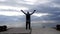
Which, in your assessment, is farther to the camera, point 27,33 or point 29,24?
point 29,24

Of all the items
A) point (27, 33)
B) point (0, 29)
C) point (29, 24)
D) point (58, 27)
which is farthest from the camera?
point (29, 24)

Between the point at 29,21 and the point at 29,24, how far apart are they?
0.90 meters

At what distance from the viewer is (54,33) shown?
2289 centimetres

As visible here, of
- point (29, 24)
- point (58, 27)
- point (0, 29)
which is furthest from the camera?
point (29, 24)

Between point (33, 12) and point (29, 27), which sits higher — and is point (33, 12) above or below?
above

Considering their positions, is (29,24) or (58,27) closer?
(58,27)

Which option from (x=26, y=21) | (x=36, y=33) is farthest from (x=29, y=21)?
(x=36, y=33)

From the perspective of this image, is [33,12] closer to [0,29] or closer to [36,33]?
[36,33]

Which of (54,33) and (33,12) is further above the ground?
(33,12)

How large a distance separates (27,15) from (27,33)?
18.1 feet

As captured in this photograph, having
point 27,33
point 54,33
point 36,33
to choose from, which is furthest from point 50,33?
point 27,33

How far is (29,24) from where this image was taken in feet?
93.9

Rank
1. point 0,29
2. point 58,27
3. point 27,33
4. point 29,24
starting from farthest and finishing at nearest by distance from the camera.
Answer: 1. point 29,24
2. point 58,27
3. point 0,29
4. point 27,33

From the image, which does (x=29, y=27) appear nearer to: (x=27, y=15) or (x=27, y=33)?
(x=27, y=15)
